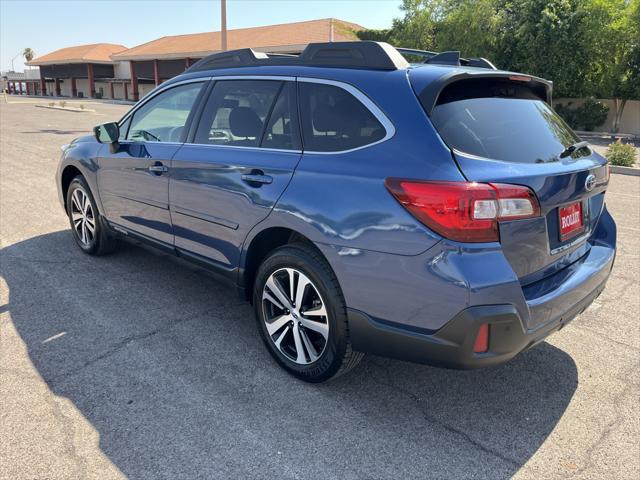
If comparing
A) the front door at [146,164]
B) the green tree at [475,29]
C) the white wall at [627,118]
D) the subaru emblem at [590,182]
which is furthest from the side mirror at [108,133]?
the white wall at [627,118]

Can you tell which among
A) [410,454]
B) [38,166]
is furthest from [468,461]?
[38,166]

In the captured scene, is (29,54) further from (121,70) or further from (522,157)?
(522,157)

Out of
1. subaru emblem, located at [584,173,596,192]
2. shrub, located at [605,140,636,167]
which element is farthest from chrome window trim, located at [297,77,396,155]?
shrub, located at [605,140,636,167]

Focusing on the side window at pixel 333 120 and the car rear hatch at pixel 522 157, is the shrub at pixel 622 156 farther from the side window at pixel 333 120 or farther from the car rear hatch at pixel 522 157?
the side window at pixel 333 120

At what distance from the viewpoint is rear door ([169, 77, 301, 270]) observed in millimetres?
3082

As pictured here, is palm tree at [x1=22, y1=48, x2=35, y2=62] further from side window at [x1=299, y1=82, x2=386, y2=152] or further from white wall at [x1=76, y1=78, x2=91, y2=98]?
side window at [x1=299, y1=82, x2=386, y2=152]

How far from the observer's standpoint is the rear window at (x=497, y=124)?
2.51 metres

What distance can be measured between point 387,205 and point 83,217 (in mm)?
3807

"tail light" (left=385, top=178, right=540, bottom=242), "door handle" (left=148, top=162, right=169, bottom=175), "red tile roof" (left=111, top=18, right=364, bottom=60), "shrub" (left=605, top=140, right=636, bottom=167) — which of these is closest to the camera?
"tail light" (left=385, top=178, right=540, bottom=242)

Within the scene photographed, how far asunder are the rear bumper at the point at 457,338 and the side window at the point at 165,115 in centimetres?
218

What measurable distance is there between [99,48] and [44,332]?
72.2 metres

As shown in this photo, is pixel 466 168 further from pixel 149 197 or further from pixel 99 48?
pixel 99 48

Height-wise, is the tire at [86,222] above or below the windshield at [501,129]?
below

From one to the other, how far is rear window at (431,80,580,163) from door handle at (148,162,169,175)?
7.11 ft
